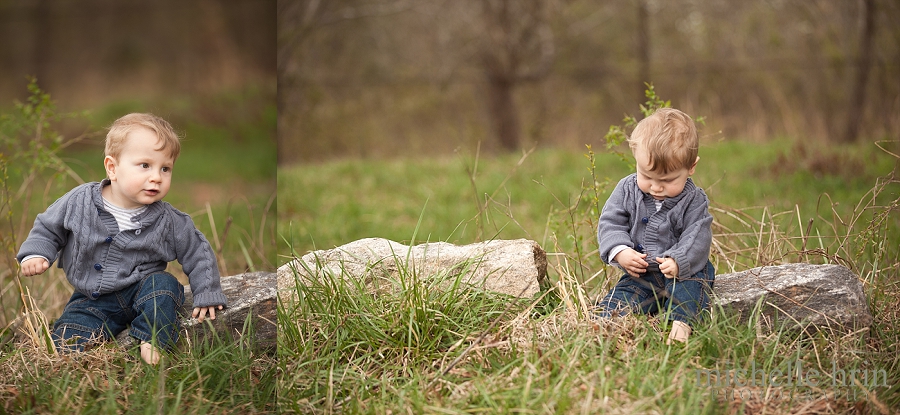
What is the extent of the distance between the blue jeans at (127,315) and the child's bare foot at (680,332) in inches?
72.0

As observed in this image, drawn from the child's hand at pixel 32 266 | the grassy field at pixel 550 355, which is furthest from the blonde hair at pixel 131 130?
the grassy field at pixel 550 355

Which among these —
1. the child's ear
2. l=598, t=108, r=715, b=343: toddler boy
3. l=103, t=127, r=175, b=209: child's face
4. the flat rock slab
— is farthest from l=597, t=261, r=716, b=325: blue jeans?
the child's ear

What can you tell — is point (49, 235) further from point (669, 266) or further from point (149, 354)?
point (669, 266)

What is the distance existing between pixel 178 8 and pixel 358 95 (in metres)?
6.02

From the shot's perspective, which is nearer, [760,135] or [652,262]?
[652,262]

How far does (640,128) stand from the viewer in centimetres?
258

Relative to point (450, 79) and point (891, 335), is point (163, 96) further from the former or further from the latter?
point (891, 335)

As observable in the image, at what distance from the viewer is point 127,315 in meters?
2.77

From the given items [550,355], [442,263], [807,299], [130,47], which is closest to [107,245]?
[442,263]

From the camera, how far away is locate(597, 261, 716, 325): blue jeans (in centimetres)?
257

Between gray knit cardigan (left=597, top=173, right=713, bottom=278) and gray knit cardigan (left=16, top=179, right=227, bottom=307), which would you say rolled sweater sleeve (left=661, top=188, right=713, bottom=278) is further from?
gray knit cardigan (left=16, top=179, right=227, bottom=307)

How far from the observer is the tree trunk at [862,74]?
8602 mm

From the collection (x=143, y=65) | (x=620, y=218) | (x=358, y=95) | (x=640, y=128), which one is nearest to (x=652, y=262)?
(x=620, y=218)

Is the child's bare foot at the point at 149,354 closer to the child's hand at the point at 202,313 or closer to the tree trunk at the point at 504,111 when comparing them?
the child's hand at the point at 202,313
